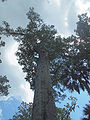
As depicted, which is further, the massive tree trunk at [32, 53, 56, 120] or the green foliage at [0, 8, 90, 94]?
the green foliage at [0, 8, 90, 94]

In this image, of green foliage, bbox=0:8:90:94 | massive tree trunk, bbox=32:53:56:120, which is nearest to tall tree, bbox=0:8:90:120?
green foliage, bbox=0:8:90:94

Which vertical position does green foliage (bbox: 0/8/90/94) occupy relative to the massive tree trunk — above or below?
above

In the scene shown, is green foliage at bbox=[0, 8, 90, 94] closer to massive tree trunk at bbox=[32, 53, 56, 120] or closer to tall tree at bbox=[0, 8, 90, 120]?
tall tree at bbox=[0, 8, 90, 120]

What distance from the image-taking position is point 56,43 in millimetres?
12203

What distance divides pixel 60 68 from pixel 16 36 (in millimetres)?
6324

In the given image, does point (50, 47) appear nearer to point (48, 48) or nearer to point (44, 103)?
point (48, 48)

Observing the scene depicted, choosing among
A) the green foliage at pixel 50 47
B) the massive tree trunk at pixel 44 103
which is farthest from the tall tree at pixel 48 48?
the massive tree trunk at pixel 44 103

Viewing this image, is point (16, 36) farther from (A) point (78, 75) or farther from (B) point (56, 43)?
(A) point (78, 75)

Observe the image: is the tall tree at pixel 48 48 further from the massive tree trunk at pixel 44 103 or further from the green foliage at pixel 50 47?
the massive tree trunk at pixel 44 103

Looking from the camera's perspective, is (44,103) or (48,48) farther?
(48,48)

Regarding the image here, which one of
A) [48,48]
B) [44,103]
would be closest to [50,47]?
[48,48]

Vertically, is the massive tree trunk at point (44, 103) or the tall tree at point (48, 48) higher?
the tall tree at point (48, 48)

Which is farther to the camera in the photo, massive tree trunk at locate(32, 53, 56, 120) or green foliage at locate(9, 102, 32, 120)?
green foliage at locate(9, 102, 32, 120)

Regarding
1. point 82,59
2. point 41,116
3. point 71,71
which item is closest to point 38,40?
point 82,59
